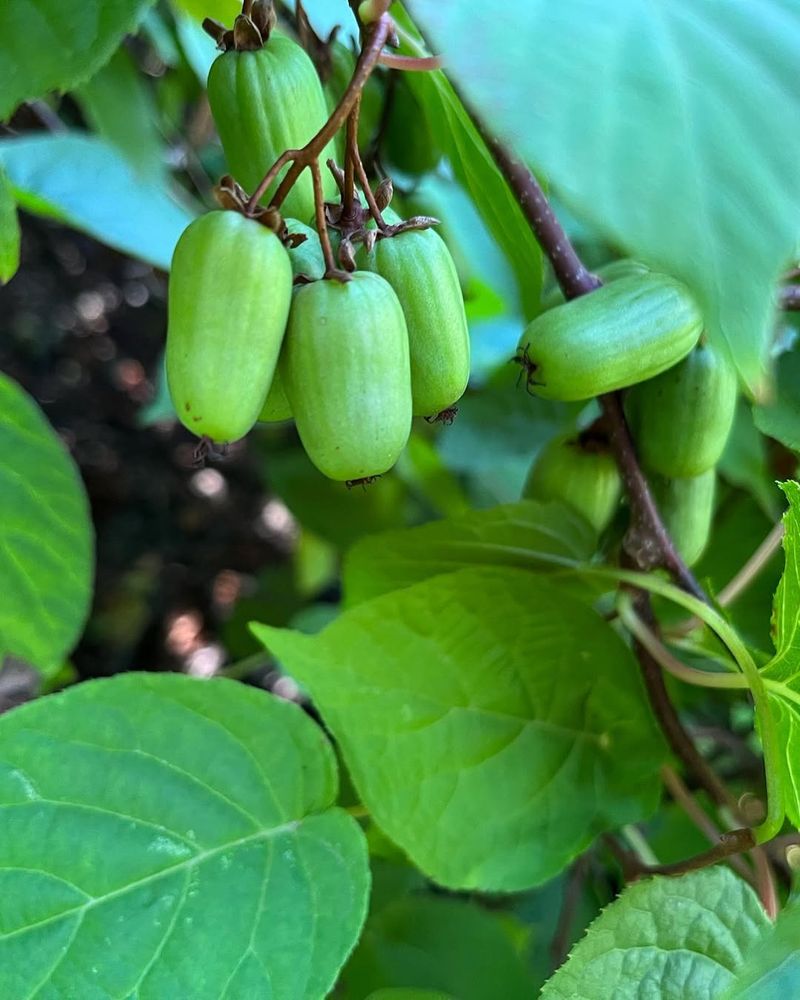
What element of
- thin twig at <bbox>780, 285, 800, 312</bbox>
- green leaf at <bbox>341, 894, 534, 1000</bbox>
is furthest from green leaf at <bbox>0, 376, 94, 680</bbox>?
thin twig at <bbox>780, 285, 800, 312</bbox>

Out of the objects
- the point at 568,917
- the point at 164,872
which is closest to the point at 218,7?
the point at 164,872

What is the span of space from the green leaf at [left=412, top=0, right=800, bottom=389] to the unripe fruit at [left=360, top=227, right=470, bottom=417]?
141 millimetres

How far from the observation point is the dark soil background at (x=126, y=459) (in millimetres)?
1978

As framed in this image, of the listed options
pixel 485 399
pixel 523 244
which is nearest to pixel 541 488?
pixel 523 244

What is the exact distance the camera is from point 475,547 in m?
0.63

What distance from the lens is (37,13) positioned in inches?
16.8

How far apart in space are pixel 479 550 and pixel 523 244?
0.67 ft

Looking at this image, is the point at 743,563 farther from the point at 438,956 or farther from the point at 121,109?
the point at 121,109

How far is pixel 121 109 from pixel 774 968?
29.2 inches

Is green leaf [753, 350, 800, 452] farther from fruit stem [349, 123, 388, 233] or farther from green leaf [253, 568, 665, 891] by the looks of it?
fruit stem [349, 123, 388, 233]

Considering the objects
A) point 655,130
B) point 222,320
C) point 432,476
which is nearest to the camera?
point 655,130

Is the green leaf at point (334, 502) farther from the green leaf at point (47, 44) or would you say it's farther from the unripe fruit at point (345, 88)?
the green leaf at point (47, 44)

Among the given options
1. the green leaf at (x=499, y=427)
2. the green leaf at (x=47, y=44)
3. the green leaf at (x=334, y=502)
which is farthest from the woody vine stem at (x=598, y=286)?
the green leaf at (x=334, y=502)

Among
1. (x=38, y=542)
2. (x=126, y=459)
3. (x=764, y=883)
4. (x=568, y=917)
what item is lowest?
(x=126, y=459)
